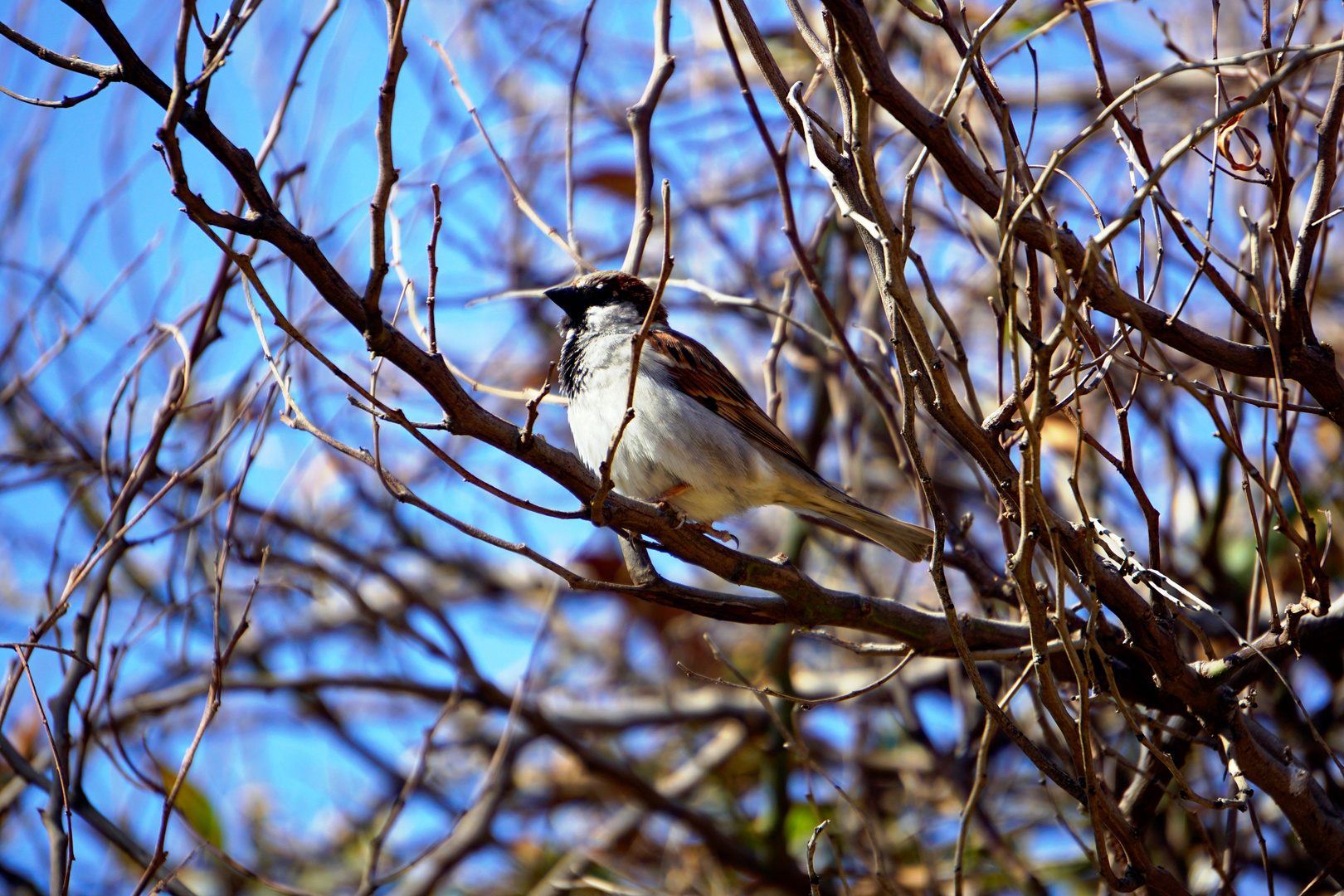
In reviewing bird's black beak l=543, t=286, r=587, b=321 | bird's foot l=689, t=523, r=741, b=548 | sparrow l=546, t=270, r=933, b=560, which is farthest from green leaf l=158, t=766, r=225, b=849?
bird's foot l=689, t=523, r=741, b=548

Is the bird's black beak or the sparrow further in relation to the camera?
the bird's black beak

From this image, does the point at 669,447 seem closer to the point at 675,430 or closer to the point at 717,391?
the point at 675,430

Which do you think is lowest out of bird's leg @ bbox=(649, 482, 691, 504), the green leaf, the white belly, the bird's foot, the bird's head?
the bird's foot

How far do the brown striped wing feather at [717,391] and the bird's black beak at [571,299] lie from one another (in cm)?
24

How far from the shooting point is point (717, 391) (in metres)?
3.20

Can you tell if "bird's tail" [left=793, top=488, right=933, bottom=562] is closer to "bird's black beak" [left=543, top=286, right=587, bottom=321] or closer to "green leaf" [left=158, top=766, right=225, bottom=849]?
"bird's black beak" [left=543, top=286, right=587, bottom=321]

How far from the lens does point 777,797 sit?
379cm

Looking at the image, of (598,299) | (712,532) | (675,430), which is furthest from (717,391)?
(712,532)

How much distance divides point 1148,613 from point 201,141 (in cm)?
173

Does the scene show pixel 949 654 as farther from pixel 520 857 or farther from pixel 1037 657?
pixel 520 857

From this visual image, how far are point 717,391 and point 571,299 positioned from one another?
0.51 metres

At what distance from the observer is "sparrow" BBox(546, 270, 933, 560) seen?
2.92 m

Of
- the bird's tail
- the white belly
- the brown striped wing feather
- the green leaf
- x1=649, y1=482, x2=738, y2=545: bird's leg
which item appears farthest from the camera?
the green leaf

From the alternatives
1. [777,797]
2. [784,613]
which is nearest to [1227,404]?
[784,613]
